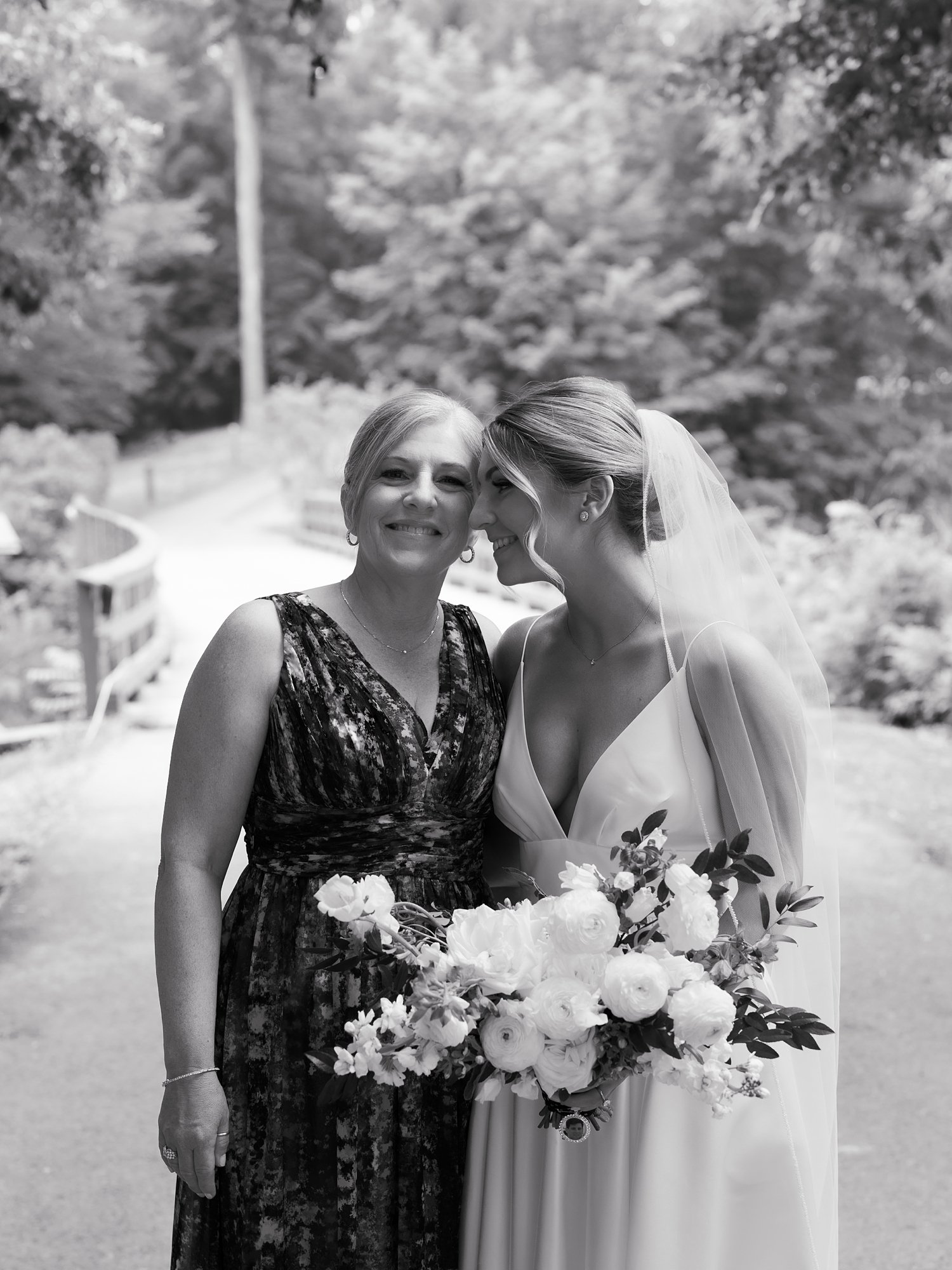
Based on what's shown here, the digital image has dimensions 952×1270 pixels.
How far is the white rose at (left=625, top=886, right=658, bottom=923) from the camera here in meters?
2.04

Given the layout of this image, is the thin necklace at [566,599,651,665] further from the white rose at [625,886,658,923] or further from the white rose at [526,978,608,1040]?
the white rose at [526,978,608,1040]

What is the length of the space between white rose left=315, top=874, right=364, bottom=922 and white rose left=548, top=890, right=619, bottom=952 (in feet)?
0.96

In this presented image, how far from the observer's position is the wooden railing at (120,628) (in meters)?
11.4

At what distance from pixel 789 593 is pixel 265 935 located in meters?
12.6

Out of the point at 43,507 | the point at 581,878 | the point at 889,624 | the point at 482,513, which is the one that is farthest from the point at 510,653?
the point at 43,507

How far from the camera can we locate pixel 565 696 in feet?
8.90

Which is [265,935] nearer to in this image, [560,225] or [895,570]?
[895,570]

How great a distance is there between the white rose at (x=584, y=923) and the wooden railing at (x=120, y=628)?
932 centimetres

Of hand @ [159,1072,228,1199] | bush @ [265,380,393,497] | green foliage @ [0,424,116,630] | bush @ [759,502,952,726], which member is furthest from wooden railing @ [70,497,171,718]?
bush @ [265,380,393,497]

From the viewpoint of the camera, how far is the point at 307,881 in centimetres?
252

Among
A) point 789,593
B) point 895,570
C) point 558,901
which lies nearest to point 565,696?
point 558,901

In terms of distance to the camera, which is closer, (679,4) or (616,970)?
(616,970)

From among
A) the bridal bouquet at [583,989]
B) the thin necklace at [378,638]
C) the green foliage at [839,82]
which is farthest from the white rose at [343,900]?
the green foliage at [839,82]

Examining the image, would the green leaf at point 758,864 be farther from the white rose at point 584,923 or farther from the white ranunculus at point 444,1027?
the white ranunculus at point 444,1027
